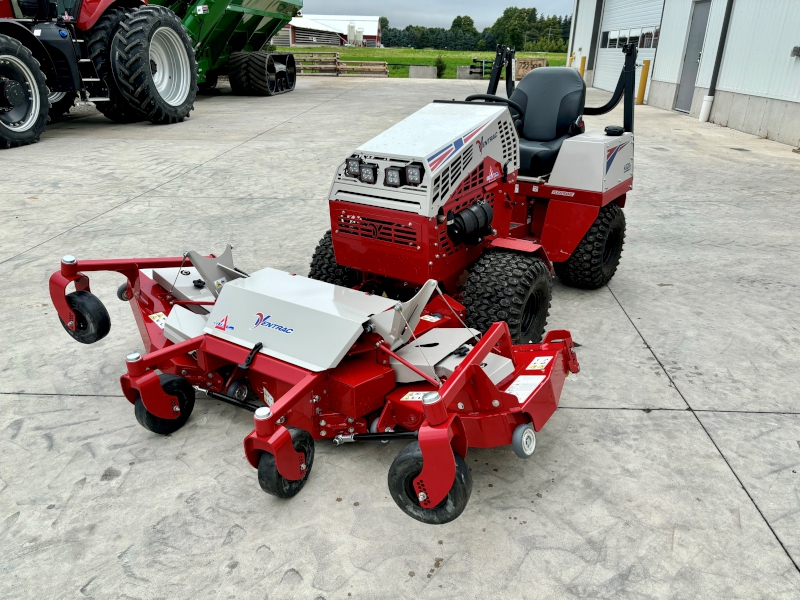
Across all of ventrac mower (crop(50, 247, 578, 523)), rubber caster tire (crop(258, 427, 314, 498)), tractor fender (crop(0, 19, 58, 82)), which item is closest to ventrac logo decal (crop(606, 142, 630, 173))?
ventrac mower (crop(50, 247, 578, 523))

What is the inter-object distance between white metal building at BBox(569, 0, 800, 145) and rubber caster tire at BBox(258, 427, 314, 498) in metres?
11.2

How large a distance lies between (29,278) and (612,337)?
4.06m

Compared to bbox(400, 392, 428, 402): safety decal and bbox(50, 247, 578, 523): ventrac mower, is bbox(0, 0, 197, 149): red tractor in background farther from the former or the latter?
bbox(400, 392, 428, 402): safety decal

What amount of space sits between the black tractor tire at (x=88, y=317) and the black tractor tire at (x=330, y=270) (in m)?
1.18

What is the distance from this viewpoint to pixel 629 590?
6.45ft

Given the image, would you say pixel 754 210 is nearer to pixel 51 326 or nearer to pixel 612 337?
pixel 612 337

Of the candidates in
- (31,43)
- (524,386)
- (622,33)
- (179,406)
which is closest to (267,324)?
(179,406)

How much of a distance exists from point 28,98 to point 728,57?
12772 millimetres

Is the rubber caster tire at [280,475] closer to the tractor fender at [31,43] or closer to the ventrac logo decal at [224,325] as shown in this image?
the ventrac logo decal at [224,325]

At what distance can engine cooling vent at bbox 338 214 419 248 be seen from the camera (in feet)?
9.89

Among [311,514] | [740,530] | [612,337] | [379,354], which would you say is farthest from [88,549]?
[612,337]

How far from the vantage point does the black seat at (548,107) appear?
440cm

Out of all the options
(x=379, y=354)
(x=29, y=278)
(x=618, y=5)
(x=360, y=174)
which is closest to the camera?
(x=379, y=354)

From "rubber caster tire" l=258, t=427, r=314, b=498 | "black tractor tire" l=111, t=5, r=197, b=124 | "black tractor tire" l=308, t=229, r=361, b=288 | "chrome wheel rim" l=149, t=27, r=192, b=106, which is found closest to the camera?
"rubber caster tire" l=258, t=427, r=314, b=498
